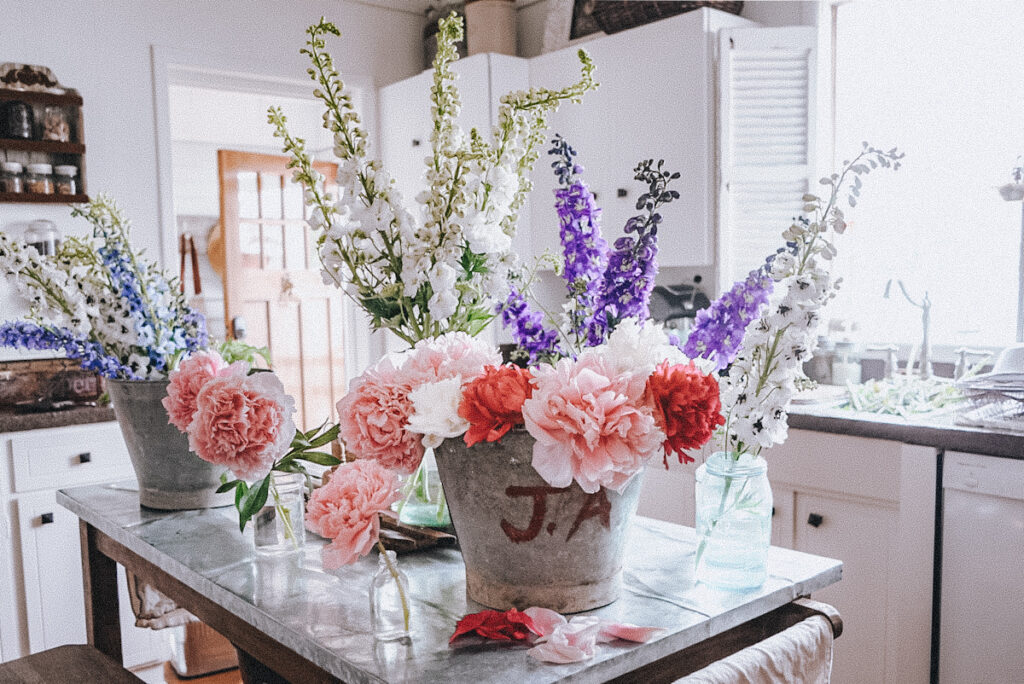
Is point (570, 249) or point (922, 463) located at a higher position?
point (570, 249)

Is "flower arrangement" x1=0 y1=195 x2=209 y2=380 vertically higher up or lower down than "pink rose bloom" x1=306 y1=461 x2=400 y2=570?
higher up

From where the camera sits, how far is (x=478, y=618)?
3.04ft

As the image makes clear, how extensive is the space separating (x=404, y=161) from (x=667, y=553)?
10.3 feet

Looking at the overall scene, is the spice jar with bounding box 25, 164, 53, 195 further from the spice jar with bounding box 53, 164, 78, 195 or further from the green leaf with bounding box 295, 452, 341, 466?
the green leaf with bounding box 295, 452, 341, 466

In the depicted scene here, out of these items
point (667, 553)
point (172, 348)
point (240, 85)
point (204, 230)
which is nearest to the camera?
point (667, 553)

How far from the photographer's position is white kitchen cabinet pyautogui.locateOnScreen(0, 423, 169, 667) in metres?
2.70

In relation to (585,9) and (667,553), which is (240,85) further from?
(667,553)

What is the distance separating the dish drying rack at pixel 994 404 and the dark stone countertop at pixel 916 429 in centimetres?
3

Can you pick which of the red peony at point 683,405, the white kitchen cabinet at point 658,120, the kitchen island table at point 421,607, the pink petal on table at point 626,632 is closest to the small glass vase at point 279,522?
A: the kitchen island table at point 421,607

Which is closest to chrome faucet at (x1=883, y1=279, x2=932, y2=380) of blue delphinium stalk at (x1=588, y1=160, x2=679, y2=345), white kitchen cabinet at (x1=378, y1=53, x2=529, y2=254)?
white kitchen cabinet at (x1=378, y1=53, x2=529, y2=254)

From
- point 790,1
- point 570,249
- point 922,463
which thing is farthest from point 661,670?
point 790,1

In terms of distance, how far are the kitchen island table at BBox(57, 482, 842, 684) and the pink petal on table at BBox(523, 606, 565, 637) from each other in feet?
0.10

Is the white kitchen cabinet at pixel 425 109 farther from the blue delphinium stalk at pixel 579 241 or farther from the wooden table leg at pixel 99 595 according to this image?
the blue delphinium stalk at pixel 579 241

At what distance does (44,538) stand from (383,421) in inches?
92.7
